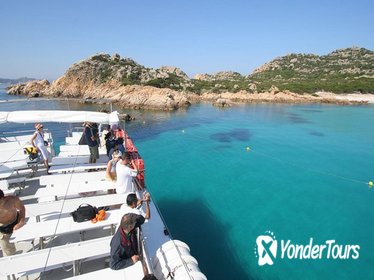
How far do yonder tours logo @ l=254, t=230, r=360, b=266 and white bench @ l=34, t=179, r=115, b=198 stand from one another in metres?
5.97

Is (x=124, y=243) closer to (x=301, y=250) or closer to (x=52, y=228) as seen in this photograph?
(x=52, y=228)

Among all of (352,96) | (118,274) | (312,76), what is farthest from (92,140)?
(312,76)

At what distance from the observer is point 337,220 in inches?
428

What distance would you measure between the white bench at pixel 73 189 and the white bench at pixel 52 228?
1218 millimetres

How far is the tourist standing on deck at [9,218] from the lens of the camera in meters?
4.81

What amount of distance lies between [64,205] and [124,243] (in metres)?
2.45

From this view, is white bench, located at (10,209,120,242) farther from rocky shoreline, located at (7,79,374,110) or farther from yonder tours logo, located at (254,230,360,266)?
rocky shoreline, located at (7,79,374,110)

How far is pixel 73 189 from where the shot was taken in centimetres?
669

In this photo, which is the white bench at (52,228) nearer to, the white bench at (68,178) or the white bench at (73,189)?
the white bench at (73,189)

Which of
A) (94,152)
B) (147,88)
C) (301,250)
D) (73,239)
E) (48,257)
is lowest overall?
(301,250)

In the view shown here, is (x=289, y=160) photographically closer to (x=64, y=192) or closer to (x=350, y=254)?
(x=350, y=254)

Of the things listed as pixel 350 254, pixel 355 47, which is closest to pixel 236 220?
pixel 350 254

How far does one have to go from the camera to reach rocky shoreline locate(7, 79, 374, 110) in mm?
49094

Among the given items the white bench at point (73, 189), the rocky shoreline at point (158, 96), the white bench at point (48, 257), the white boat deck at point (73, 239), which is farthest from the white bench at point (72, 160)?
the rocky shoreline at point (158, 96)
